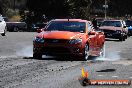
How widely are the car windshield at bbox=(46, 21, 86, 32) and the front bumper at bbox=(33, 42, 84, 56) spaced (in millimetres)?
1155

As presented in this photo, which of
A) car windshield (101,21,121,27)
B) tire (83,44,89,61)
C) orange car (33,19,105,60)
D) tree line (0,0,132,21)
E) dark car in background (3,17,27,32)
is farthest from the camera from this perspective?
tree line (0,0,132,21)

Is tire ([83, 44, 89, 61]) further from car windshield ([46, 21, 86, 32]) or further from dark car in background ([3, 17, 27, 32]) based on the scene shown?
dark car in background ([3, 17, 27, 32])

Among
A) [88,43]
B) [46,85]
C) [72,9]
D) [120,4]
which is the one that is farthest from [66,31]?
[120,4]

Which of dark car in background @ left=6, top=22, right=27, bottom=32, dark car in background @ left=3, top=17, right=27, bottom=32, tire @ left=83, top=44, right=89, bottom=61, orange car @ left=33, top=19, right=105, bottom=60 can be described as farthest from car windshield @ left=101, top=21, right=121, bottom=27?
dark car in background @ left=6, top=22, right=27, bottom=32

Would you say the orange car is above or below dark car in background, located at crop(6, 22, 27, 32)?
above

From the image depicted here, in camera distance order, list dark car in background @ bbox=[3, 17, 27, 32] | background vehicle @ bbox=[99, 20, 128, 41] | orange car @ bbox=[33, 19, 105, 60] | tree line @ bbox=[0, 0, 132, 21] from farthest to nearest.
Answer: tree line @ bbox=[0, 0, 132, 21], dark car in background @ bbox=[3, 17, 27, 32], background vehicle @ bbox=[99, 20, 128, 41], orange car @ bbox=[33, 19, 105, 60]

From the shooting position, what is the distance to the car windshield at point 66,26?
62.0 ft

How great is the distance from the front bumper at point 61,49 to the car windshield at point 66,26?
3.79 feet

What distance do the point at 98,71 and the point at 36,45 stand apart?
14.7 ft

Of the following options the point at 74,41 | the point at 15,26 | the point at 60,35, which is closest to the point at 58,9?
the point at 15,26

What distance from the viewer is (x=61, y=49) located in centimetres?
1775

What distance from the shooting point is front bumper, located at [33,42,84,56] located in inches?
699

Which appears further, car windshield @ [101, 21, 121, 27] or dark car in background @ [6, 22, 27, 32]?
dark car in background @ [6, 22, 27, 32]

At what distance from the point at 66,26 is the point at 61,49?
1.49 m
